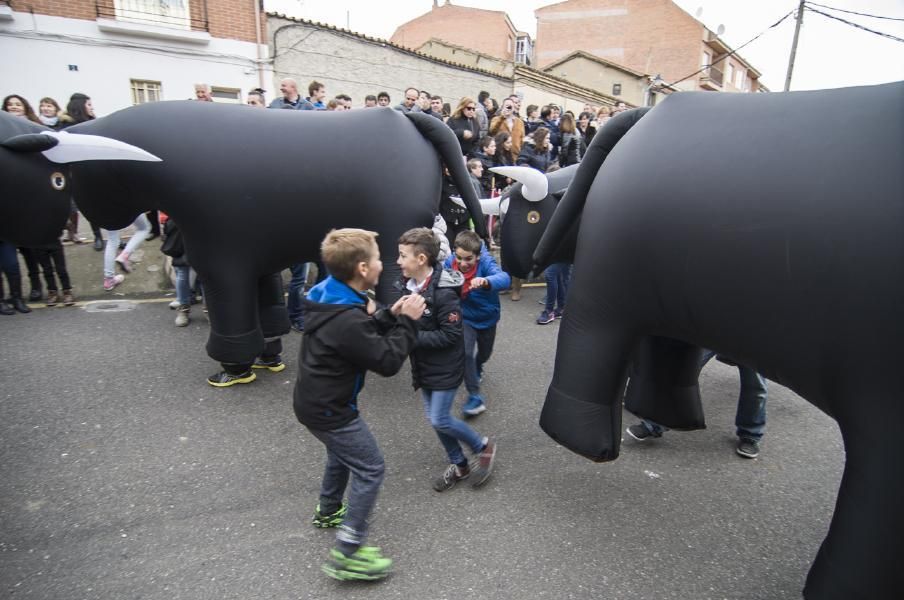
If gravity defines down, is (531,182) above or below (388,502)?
above

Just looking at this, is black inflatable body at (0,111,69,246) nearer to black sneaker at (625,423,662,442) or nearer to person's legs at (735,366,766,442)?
black sneaker at (625,423,662,442)

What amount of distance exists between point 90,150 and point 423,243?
1999mm

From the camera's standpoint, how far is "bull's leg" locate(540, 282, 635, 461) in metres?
2.20

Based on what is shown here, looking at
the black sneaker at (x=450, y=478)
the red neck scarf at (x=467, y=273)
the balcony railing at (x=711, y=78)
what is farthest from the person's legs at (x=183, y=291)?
the balcony railing at (x=711, y=78)

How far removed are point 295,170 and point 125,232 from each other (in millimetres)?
5000

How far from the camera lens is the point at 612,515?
99.7 inches

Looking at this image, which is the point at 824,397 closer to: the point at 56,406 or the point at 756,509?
the point at 756,509

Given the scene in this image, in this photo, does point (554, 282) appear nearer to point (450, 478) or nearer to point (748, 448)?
point (748, 448)

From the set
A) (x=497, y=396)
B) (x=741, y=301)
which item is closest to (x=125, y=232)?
(x=497, y=396)

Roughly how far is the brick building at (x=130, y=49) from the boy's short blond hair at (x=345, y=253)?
387 inches

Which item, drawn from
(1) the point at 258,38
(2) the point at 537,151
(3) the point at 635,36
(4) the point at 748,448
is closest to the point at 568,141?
(2) the point at 537,151

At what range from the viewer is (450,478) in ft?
8.86

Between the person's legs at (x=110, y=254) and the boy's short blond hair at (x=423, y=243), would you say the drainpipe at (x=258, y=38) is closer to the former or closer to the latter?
the person's legs at (x=110, y=254)

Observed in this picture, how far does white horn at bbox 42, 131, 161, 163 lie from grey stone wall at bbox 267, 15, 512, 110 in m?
8.77
